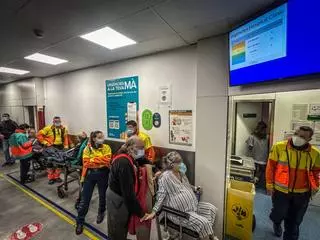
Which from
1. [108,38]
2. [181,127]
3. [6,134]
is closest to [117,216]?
[181,127]

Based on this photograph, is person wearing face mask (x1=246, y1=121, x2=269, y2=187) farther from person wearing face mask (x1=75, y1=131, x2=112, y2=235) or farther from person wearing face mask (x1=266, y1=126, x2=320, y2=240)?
person wearing face mask (x1=75, y1=131, x2=112, y2=235)

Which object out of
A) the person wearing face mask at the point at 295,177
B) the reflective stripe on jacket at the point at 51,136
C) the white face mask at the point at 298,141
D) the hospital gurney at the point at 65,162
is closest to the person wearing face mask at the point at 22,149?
the reflective stripe on jacket at the point at 51,136

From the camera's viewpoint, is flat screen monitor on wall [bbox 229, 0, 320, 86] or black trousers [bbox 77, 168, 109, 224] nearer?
flat screen monitor on wall [bbox 229, 0, 320, 86]

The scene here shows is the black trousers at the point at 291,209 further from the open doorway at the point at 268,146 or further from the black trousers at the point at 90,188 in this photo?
the black trousers at the point at 90,188

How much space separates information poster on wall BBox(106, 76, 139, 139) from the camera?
3.76 metres

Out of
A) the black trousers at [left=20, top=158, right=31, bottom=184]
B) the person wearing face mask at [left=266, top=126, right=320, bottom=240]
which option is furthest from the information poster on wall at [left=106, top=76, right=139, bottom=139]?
the person wearing face mask at [left=266, top=126, right=320, bottom=240]

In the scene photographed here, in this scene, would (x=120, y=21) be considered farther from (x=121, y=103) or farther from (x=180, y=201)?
(x=180, y=201)

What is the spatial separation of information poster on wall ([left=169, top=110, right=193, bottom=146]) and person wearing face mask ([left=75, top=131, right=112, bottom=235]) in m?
1.19

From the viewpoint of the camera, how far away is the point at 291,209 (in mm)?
2367

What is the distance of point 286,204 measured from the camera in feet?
7.66

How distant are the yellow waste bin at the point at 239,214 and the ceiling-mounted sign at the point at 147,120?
1811 millimetres

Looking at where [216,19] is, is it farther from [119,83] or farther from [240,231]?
[240,231]

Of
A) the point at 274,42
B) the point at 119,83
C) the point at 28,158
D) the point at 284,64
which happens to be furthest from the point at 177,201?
the point at 28,158

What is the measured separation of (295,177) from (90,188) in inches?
109
